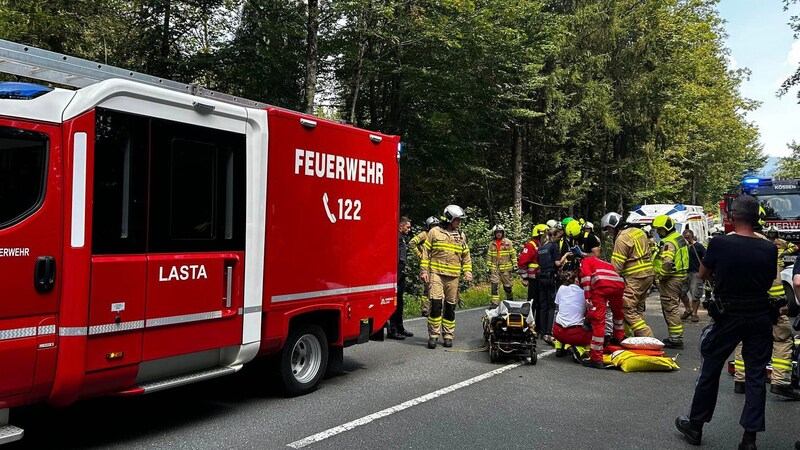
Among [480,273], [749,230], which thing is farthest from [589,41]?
[749,230]

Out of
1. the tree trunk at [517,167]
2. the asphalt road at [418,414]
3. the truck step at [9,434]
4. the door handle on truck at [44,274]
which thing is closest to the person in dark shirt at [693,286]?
the asphalt road at [418,414]

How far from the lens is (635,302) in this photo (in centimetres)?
863

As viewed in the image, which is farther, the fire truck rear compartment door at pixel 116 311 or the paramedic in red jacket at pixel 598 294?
the paramedic in red jacket at pixel 598 294

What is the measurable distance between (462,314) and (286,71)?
27.5 ft

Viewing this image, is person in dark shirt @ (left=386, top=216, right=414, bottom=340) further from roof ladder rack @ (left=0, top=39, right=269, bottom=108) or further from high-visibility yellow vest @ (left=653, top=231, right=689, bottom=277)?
roof ladder rack @ (left=0, top=39, right=269, bottom=108)

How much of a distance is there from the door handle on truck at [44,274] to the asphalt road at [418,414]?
138 centimetres

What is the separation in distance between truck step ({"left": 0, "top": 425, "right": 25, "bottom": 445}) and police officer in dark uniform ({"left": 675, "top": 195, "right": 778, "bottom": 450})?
4.95m

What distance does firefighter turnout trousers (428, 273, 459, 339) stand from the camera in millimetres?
8930

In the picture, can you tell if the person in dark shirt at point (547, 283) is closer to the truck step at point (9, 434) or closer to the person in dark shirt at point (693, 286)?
the person in dark shirt at point (693, 286)

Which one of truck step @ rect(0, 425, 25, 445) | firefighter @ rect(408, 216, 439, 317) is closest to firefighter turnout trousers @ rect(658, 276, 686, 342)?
firefighter @ rect(408, 216, 439, 317)

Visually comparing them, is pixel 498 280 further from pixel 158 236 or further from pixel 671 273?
pixel 158 236

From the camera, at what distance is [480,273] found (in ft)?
57.4

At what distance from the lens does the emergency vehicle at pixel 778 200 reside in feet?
53.1

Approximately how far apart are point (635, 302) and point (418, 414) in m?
4.46
